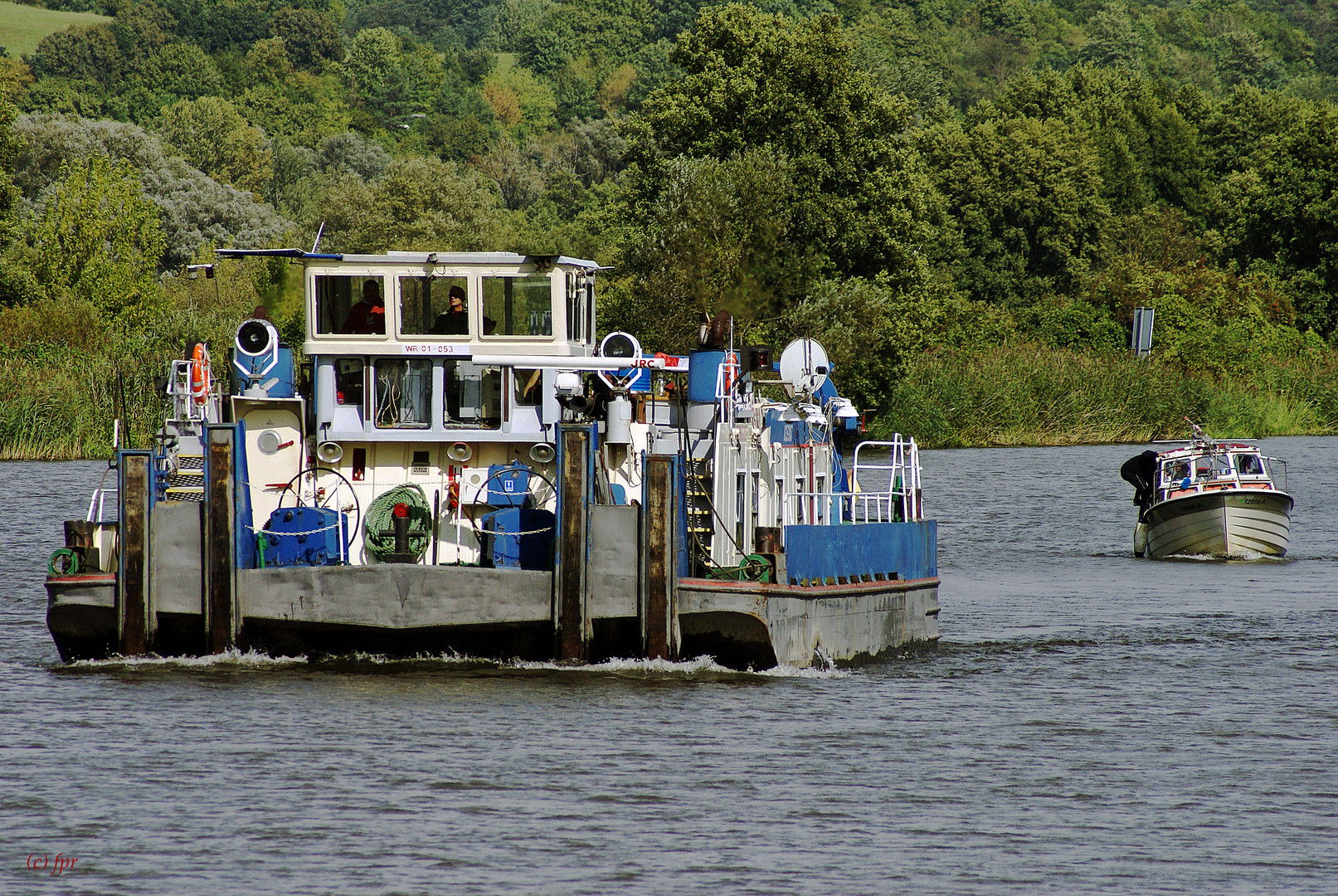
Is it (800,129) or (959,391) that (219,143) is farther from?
(959,391)

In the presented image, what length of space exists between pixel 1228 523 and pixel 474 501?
21.9 metres

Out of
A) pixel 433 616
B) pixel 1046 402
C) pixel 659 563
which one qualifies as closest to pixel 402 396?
pixel 433 616

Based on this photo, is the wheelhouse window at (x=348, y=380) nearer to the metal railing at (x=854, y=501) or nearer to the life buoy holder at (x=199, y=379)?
the life buoy holder at (x=199, y=379)

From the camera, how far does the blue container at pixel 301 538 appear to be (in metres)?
21.7

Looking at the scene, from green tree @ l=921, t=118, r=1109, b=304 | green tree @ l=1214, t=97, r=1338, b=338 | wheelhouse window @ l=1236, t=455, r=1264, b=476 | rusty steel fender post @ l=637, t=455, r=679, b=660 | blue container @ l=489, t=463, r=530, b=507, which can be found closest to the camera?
rusty steel fender post @ l=637, t=455, r=679, b=660

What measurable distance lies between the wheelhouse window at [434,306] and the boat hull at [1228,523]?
2112 centimetres

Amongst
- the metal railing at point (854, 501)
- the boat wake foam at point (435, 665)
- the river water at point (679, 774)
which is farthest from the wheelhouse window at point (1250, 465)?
the boat wake foam at point (435, 665)

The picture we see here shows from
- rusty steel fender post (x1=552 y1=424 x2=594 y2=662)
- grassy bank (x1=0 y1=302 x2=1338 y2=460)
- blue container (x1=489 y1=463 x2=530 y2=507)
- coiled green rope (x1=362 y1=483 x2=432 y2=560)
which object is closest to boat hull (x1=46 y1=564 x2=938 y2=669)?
rusty steel fender post (x1=552 y1=424 x2=594 y2=662)

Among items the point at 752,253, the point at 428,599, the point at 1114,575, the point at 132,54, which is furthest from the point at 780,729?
the point at 132,54

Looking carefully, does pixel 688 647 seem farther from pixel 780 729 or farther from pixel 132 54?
pixel 132 54

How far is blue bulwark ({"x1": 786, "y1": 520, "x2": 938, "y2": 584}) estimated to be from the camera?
854 inches

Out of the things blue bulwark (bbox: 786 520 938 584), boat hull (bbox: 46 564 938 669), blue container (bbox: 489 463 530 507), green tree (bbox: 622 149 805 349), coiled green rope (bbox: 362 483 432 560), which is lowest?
boat hull (bbox: 46 564 938 669)

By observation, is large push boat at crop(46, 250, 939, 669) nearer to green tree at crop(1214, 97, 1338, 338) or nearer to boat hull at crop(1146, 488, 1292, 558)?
boat hull at crop(1146, 488, 1292, 558)

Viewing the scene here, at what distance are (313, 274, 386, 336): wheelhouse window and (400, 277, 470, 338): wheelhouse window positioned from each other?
296 millimetres
